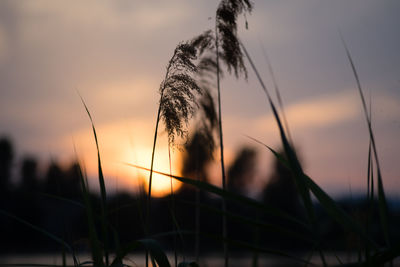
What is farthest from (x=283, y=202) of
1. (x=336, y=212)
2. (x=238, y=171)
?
(x=336, y=212)

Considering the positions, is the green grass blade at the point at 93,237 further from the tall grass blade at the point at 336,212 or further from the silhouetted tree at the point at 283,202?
the silhouetted tree at the point at 283,202

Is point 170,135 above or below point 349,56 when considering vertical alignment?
below

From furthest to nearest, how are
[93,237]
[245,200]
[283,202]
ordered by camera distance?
[283,202], [93,237], [245,200]

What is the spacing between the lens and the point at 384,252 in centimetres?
127

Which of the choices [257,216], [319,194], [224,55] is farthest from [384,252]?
[224,55]

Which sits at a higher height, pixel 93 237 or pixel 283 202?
pixel 283 202

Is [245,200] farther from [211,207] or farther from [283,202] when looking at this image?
[283,202]

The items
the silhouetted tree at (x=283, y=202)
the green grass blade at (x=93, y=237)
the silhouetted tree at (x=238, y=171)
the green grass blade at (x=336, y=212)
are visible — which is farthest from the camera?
the silhouetted tree at (x=283, y=202)

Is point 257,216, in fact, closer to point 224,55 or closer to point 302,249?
point 224,55

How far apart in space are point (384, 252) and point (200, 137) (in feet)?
8.56

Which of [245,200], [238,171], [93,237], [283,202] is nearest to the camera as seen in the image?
[245,200]

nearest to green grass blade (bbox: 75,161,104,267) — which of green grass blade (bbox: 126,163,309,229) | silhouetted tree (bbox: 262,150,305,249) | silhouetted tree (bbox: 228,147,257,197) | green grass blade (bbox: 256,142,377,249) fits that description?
green grass blade (bbox: 126,163,309,229)

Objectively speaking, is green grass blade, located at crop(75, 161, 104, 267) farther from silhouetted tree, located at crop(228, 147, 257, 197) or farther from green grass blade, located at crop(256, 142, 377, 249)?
silhouetted tree, located at crop(228, 147, 257, 197)

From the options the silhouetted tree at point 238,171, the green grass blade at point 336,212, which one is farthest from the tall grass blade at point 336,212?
the silhouetted tree at point 238,171
